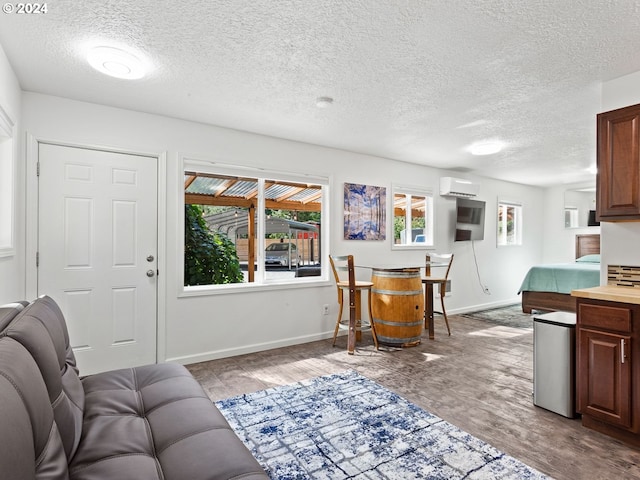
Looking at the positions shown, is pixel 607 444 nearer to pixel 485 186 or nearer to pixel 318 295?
pixel 318 295

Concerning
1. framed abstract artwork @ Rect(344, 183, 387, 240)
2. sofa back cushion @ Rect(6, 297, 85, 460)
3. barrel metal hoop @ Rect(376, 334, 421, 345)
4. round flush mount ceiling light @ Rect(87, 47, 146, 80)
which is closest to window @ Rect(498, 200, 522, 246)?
framed abstract artwork @ Rect(344, 183, 387, 240)

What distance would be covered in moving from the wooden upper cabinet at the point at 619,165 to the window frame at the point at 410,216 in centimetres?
274

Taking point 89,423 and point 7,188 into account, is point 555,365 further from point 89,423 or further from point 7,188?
point 7,188

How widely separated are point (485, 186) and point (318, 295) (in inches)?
154

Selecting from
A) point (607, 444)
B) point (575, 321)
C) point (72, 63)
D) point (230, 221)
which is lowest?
point (607, 444)

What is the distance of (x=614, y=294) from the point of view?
210cm

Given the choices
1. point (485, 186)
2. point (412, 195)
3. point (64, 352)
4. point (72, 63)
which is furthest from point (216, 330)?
point (485, 186)

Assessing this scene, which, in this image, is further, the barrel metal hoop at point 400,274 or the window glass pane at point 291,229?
the window glass pane at point 291,229

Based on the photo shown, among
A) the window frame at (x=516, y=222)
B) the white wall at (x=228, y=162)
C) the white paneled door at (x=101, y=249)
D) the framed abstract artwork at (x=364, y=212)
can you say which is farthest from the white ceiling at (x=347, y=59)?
the window frame at (x=516, y=222)

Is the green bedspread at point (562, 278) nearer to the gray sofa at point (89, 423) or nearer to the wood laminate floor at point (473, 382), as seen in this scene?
the wood laminate floor at point (473, 382)

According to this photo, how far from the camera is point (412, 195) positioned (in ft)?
17.6

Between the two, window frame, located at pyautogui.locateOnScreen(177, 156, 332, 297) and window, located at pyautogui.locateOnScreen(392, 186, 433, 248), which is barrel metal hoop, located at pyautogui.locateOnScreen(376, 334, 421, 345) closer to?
window frame, located at pyautogui.locateOnScreen(177, 156, 332, 297)

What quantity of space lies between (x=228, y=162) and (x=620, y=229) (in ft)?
11.1

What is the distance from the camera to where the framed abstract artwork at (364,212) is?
4508mm
